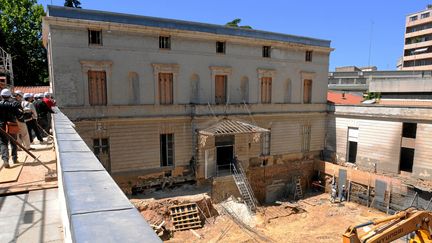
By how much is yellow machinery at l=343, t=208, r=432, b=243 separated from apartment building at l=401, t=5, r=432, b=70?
4619 centimetres

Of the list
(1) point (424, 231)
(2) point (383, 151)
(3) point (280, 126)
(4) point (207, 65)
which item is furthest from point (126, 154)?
(2) point (383, 151)

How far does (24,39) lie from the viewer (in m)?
32.4

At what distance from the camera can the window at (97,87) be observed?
1741cm

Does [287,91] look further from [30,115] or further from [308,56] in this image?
[30,115]

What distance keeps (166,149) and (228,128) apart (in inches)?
177

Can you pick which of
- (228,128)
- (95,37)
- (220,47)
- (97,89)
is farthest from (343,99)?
(95,37)

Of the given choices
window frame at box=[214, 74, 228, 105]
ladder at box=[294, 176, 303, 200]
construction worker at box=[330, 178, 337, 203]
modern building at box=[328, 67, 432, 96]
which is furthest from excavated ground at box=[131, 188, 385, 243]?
modern building at box=[328, 67, 432, 96]

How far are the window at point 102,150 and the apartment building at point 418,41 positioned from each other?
169 feet

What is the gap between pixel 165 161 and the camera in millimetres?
19953

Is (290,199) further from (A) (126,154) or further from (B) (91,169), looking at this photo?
(B) (91,169)

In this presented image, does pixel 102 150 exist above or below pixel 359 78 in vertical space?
below

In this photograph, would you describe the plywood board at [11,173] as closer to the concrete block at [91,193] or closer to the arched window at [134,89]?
→ the concrete block at [91,193]

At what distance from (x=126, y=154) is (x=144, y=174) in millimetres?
1812

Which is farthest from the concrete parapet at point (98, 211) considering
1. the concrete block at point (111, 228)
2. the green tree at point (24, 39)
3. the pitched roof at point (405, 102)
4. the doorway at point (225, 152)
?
the green tree at point (24, 39)
